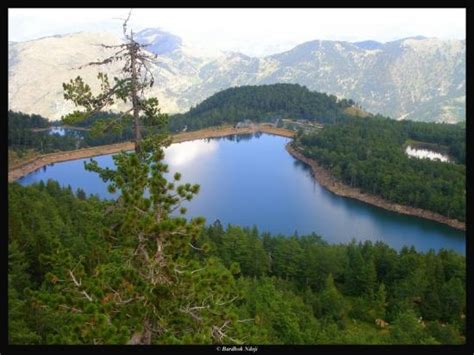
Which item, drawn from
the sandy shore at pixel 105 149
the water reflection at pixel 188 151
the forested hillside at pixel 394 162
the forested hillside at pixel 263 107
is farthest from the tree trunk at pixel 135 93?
the forested hillside at pixel 263 107

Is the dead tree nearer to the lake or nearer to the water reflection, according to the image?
the lake

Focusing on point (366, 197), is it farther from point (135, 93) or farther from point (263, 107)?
point (263, 107)

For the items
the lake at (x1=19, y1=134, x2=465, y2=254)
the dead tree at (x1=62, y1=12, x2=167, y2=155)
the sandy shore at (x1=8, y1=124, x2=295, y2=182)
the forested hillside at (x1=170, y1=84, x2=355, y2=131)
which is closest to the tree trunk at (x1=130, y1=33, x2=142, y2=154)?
the dead tree at (x1=62, y1=12, x2=167, y2=155)

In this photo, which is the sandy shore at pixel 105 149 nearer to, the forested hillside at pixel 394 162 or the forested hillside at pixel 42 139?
the forested hillside at pixel 42 139

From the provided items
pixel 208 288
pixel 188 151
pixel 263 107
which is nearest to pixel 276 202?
pixel 188 151

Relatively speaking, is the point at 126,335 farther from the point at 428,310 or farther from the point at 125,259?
the point at 428,310

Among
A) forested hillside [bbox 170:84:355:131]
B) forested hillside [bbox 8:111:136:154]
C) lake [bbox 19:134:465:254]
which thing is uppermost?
forested hillside [bbox 170:84:355:131]
